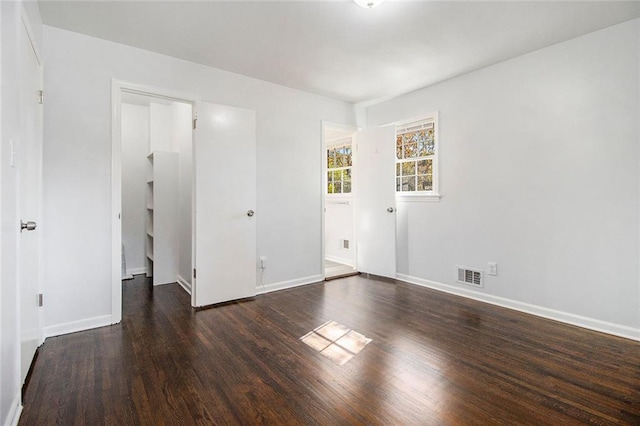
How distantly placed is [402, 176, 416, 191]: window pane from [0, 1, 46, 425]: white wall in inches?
151

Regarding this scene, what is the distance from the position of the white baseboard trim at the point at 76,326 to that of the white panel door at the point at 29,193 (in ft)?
0.66

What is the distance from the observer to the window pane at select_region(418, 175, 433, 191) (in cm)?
405

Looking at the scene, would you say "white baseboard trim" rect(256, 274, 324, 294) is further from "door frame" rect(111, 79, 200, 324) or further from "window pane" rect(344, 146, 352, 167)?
"window pane" rect(344, 146, 352, 167)

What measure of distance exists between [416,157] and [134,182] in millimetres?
4210

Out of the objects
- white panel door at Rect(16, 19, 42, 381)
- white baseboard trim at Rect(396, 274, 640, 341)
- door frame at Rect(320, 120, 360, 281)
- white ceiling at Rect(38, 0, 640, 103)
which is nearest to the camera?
white panel door at Rect(16, 19, 42, 381)

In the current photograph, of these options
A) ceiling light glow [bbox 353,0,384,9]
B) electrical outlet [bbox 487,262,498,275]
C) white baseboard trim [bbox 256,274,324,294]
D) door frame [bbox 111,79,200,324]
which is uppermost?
ceiling light glow [bbox 353,0,384,9]

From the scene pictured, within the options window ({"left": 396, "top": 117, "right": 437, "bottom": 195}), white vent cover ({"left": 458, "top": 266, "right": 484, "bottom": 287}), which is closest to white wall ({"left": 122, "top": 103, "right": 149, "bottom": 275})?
window ({"left": 396, "top": 117, "right": 437, "bottom": 195})

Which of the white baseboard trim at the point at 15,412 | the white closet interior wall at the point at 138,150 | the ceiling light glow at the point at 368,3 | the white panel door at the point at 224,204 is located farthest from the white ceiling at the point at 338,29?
the white baseboard trim at the point at 15,412

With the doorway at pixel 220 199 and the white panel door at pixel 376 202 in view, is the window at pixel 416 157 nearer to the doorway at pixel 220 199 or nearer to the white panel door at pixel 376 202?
the white panel door at pixel 376 202

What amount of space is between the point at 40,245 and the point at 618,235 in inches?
184

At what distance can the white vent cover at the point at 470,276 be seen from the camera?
3521 millimetres

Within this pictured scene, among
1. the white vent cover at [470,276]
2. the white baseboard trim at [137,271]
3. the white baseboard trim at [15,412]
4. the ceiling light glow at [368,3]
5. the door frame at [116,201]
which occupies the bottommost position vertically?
the white baseboard trim at [15,412]

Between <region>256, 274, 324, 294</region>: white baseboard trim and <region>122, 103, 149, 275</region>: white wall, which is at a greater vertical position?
<region>122, 103, 149, 275</region>: white wall

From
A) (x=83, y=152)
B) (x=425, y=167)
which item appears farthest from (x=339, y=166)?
(x=83, y=152)
